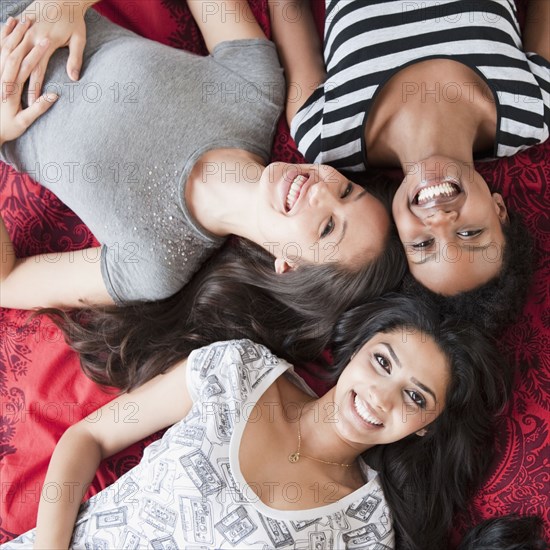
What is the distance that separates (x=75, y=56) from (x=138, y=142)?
0.26m

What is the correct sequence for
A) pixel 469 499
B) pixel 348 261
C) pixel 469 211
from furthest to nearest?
pixel 469 499 < pixel 348 261 < pixel 469 211

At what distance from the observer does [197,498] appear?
1362 mm

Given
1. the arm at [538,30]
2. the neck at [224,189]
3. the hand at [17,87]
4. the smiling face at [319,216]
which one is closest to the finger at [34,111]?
the hand at [17,87]

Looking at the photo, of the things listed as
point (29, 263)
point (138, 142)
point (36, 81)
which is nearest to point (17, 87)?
point (36, 81)

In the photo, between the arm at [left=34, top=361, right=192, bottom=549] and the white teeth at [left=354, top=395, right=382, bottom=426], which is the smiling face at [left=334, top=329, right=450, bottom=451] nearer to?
the white teeth at [left=354, top=395, right=382, bottom=426]

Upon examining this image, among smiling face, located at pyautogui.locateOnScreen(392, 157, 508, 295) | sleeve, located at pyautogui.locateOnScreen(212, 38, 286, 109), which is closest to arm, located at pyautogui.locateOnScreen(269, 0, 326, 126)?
sleeve, located at pyautogui.locateOnScreen(212, 38, 286, 109)

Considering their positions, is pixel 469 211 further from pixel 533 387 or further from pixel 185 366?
pixel 185 366

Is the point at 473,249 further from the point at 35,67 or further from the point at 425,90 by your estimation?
the point at 35,67

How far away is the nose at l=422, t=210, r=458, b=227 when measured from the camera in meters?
1.29

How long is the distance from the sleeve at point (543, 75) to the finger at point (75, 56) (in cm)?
107

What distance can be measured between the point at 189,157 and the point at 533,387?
3.15ft

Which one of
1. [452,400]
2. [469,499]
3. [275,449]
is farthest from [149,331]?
[469,499]

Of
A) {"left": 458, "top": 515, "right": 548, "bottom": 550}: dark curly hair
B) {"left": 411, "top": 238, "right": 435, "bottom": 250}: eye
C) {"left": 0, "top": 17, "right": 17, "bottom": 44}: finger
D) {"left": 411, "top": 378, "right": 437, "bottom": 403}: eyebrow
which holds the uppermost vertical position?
{"left": 0, "top": 17, "right": 17, "bottom": 44}: finger

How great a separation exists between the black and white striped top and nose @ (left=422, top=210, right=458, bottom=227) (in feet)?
1.11
